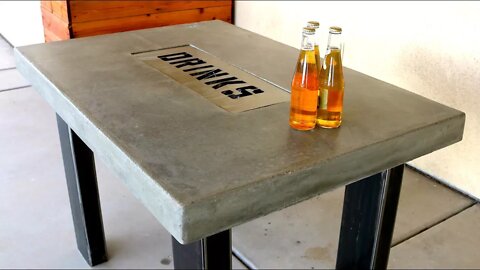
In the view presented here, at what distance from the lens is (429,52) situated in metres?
2.28

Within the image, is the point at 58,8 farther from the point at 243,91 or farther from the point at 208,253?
the point at 208,253

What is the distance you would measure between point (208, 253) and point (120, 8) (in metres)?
2.28

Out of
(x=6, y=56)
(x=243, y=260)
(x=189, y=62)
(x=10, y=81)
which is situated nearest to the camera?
(x=189, y=62)

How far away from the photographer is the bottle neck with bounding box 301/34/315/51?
Answer: 1.12 m

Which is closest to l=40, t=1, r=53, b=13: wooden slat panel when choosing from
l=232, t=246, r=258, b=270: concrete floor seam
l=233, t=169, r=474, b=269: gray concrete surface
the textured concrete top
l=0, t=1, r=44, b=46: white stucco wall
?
l=0, t=1, r=44, b=46: white stucco wall

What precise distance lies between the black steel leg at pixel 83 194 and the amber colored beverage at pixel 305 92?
73cm

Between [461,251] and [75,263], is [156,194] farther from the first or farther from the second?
[461,251]

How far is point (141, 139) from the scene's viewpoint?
117cm

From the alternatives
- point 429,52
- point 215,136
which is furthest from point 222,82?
point 429,52

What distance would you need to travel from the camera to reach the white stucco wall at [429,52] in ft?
7.05

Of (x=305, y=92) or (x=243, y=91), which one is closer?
(x=305, y=92)

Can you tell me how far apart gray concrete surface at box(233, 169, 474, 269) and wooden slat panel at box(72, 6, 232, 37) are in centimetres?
159

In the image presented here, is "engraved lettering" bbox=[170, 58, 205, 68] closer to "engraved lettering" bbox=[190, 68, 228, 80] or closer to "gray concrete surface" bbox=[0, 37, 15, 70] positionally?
"engraved lettering" bbox=[190, 68, 228, 80]

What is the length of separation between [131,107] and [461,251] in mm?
1287
